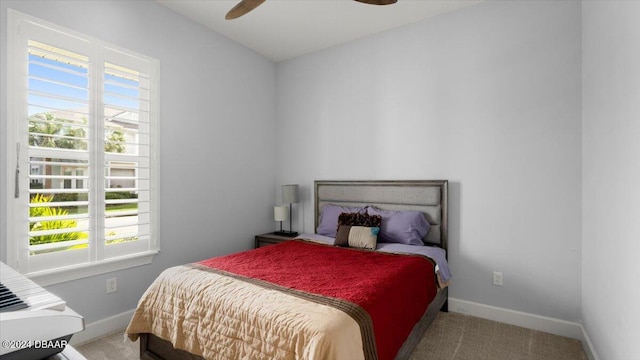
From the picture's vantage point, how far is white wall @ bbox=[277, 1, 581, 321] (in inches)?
102

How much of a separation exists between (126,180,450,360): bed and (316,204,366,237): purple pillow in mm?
524

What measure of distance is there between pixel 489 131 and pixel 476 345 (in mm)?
1791

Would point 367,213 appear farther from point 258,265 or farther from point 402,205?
point 258,265

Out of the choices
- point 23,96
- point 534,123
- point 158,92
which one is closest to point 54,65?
Answer: point 23,96

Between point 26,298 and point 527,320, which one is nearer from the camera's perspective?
point 26,298

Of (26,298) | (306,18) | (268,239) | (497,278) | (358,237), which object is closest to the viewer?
(26,298)

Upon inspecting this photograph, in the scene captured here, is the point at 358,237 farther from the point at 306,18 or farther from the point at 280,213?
the point at 306,18

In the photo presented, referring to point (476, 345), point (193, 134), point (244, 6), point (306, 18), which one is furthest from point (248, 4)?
point (476, 345)

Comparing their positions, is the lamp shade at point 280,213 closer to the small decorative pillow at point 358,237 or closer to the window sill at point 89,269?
A: the small decorative pillow at point 358,237

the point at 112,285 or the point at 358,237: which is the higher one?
the point at 358,237

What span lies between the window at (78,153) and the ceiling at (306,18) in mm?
772

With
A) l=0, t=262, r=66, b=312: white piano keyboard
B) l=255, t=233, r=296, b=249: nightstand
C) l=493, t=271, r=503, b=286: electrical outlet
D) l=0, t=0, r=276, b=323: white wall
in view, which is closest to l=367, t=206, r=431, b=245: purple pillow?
l=493, t=271, r=503, b=286: electrical outlet

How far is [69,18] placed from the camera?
7.79 ft

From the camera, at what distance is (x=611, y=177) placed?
6.14 feet
